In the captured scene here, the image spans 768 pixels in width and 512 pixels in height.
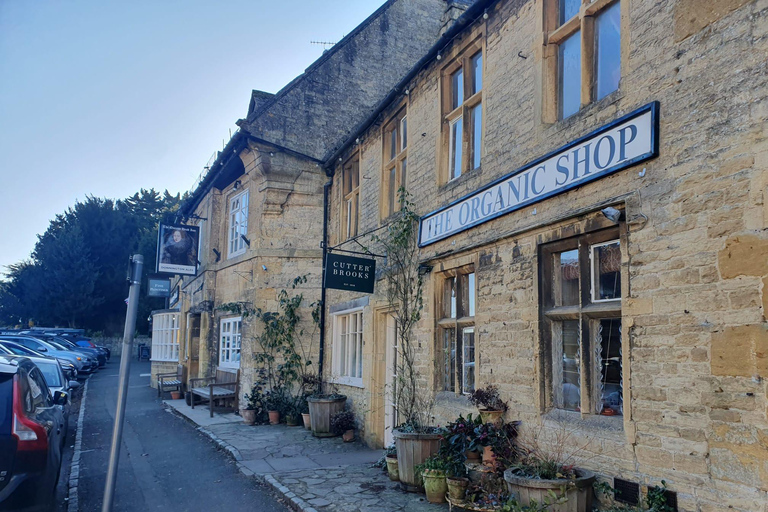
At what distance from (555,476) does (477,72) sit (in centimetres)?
521

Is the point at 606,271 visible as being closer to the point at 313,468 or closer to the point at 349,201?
the point at 313,468

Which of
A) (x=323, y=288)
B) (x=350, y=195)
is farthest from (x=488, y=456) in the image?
(x=350, y=195)

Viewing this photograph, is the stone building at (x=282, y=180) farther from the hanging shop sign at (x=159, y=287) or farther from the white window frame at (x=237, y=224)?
the hanging shop sign at (x=159, y=287)

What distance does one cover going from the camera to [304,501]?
6.70 m

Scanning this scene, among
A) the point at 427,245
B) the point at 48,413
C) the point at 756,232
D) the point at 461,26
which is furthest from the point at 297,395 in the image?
the point at 756,232

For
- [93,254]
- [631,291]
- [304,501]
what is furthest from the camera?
[93,254]

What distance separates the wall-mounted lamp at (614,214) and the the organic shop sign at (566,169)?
1.21 feet

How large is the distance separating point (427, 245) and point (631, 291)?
3.93 meters

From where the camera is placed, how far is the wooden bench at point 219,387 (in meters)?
13.9

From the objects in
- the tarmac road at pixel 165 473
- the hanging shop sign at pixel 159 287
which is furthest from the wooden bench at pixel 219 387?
the hanging shop sign at pixel 159 287

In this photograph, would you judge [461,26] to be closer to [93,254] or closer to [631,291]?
[631,291]

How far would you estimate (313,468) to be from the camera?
8.48 m

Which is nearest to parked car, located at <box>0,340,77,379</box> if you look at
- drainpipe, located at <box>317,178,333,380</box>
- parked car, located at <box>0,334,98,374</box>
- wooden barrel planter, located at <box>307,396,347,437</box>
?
parked car, located at <box>0,334,98,374</box>

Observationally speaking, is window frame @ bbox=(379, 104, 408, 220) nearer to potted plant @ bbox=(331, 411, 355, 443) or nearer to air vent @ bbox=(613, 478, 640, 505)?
potted plant @ bbox=(331, 411, 355, 443)
